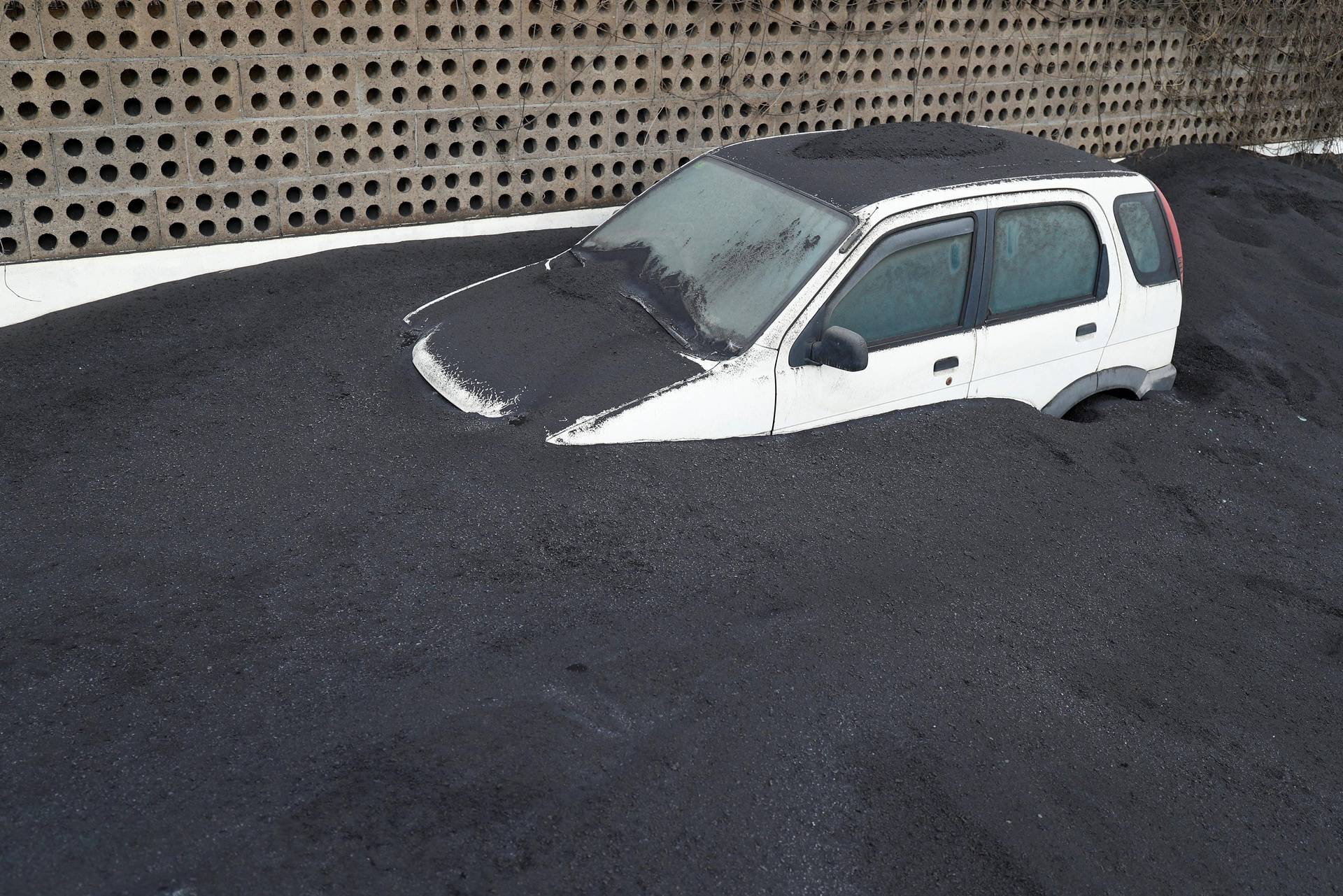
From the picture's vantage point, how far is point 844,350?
4547 mm

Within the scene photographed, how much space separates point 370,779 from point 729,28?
6.57 metres

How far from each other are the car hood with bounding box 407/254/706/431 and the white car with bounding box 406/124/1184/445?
0.01 m

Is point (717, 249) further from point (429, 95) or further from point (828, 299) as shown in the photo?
point (429, 95)

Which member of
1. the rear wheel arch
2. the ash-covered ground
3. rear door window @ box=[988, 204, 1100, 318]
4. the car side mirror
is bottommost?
the ash-covered ground

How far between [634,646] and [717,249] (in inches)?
84.8

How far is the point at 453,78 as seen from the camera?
736 cm

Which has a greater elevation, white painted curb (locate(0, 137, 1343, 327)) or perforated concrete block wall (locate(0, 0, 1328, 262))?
perforated concrete block wall (locate(0, 0, 1328, 262))

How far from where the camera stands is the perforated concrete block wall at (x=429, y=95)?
20.7 feet

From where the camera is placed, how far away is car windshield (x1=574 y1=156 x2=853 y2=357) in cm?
480

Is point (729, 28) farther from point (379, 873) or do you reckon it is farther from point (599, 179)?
point (379, 873)

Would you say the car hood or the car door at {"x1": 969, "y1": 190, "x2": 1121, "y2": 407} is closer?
the car hood

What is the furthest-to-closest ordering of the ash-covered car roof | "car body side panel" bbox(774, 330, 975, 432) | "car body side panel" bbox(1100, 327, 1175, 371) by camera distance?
"car body side panel" bbox(1100, 327, 1175, 371), the ash-covered car roof, "car body side panel" bbox(774, 330, 975, 432)

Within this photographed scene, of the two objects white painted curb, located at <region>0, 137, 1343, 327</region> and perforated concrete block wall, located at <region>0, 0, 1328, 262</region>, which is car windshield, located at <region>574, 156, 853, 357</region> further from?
perforated concrete block wall, located at <region>0, 0, 1328, 262</region>

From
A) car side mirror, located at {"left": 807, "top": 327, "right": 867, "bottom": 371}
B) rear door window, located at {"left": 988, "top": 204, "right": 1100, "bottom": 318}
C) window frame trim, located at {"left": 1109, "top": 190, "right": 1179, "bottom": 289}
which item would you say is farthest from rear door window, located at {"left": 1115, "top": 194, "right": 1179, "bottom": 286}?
car side mirror, located at {"left": 807, "top": 327, "right": 867, "bottom": 371}
